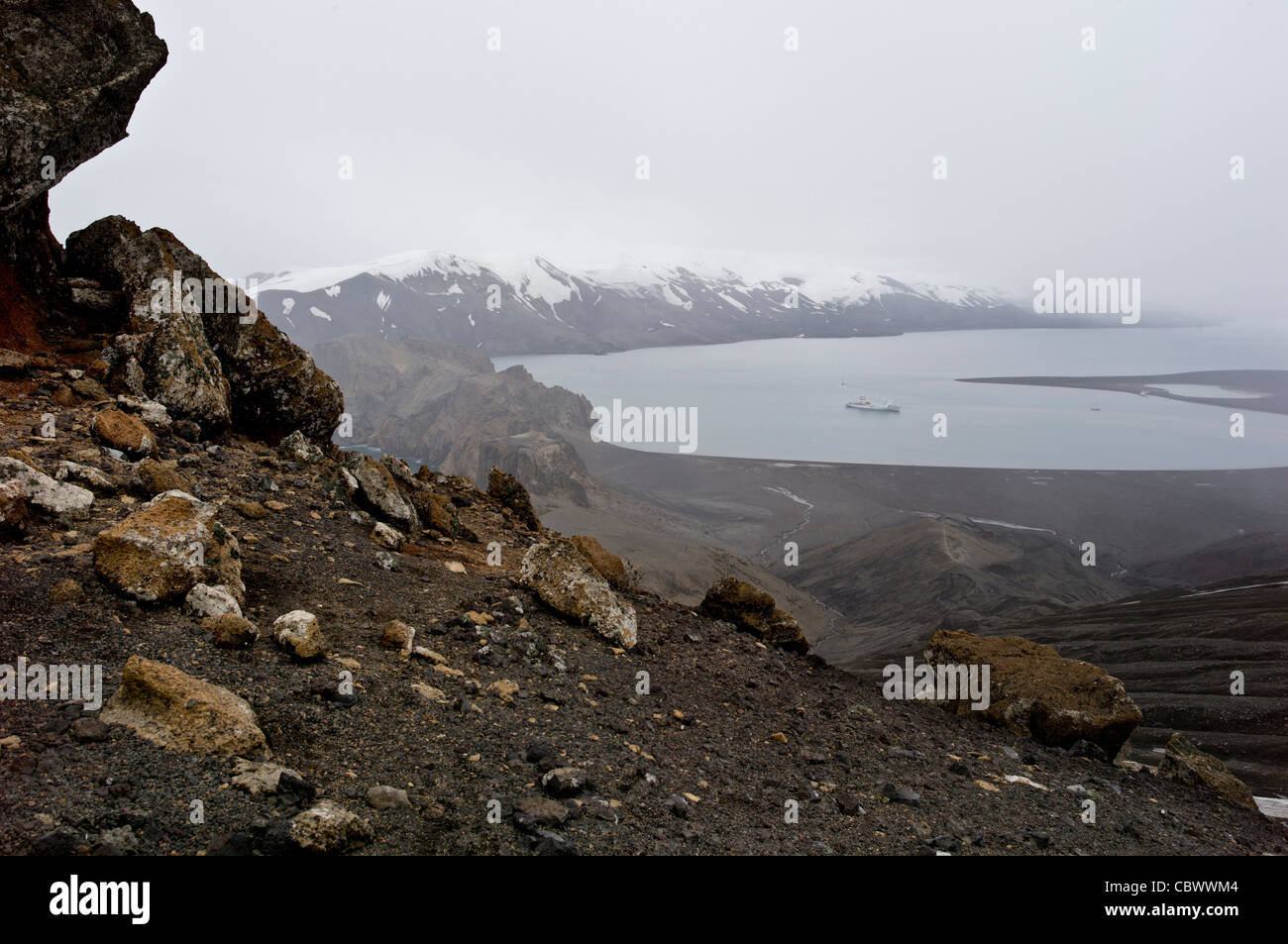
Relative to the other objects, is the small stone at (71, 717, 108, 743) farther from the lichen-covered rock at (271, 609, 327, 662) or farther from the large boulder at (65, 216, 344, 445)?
the large boulder at (65, 216, 344, 445)

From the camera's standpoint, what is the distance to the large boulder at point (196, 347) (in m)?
9.52

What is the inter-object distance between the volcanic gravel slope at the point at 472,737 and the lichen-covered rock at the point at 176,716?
0.10m

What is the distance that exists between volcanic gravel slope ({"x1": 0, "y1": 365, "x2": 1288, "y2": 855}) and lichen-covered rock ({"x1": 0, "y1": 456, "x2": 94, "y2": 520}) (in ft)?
0.86

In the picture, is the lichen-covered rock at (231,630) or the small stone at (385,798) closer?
the small stone at (385,798)

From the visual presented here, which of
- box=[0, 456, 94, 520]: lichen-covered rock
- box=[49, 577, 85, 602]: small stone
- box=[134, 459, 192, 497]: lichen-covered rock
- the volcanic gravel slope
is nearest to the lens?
the volcanic gravel slope

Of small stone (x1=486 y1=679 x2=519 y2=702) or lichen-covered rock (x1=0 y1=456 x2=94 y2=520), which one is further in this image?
small stone (x1=486 y1=679 x2=519 y2=702)

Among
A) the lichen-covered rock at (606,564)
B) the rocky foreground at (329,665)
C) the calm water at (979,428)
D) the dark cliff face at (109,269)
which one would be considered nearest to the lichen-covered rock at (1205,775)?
the rocky foreground at (329,665)

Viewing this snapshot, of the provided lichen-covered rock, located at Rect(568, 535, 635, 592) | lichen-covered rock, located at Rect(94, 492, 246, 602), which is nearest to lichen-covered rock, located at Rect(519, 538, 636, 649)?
lichen-covered rock, located at Rect(568, 535, 635, 592)

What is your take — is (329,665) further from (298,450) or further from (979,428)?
(979,428)
